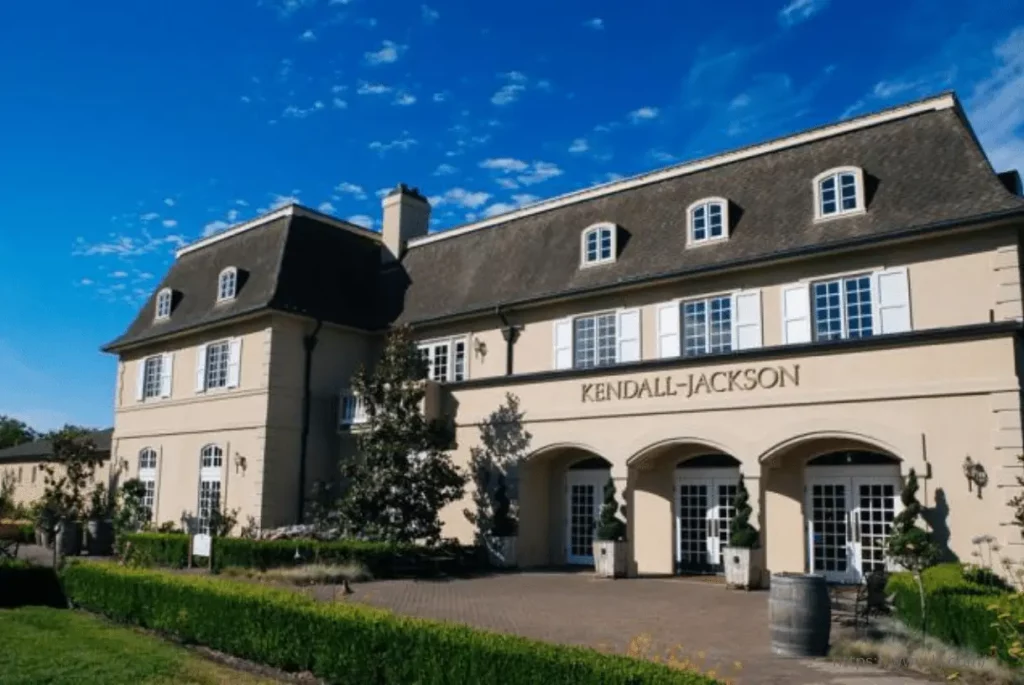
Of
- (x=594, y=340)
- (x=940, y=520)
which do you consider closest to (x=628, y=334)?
(x=594, y=340)

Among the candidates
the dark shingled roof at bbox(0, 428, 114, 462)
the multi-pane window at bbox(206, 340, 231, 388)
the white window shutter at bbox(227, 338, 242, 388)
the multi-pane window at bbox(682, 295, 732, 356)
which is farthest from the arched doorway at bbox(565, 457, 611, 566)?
the dark shingled roof at bbox(0, 428, 114, 462)

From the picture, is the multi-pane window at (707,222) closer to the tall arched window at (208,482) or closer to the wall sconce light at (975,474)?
the wall sconce light at (975,474)

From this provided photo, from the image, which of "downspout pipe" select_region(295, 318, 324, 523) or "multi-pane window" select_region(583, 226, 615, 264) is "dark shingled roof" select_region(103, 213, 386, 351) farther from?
"multi-pane window" select_region(583, 226, 615, 264)

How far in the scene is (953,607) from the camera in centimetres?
1027

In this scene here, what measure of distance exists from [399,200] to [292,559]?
14147mm

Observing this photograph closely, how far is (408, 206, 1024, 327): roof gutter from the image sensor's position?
52.3 ft

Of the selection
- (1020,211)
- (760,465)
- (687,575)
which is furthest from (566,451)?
(1020,211)

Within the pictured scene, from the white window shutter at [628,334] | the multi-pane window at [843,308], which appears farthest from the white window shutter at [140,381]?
the multi-pane window at [843,308]

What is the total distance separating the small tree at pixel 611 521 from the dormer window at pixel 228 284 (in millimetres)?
14169

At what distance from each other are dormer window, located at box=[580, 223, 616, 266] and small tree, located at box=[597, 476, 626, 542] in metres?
5.98

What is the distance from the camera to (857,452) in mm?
17359

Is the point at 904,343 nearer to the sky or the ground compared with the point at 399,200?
nearer to the ground

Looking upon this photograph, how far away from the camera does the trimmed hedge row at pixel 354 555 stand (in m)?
19.0

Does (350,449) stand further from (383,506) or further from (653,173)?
(653,173)
